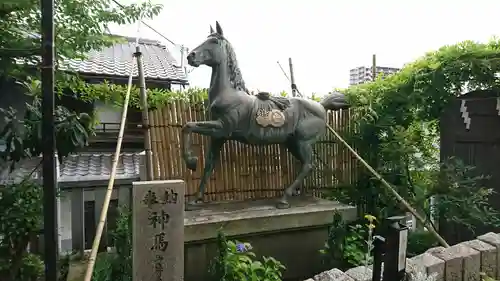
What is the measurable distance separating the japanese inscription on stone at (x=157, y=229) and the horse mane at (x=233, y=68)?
2206 millimetres

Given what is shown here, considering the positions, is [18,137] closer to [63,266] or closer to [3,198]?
[3,198]

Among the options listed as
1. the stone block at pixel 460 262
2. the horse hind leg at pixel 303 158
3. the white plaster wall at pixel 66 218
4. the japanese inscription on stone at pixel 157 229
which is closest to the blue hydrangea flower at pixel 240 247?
the japanese inscription on stone at pixel 157 229

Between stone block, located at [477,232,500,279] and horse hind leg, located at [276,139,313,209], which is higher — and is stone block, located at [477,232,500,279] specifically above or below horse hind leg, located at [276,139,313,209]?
below

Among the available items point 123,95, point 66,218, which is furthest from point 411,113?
point 66,218

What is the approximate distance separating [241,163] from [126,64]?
4066 mm

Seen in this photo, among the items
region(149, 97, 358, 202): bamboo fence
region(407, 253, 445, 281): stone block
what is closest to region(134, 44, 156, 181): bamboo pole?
region(149, 97, 358, 202): bamboo fence

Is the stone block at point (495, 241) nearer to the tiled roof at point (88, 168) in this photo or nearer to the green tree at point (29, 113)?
the green tree at point (29, 113)

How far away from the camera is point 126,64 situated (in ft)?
24.9

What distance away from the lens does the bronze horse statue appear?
4344 mm

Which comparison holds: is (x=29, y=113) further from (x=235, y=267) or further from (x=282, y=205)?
(x=282, y=205)

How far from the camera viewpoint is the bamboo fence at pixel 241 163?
4.66m

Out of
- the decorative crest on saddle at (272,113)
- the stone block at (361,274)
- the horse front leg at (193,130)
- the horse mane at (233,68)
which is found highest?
the horse mane at (233,68)

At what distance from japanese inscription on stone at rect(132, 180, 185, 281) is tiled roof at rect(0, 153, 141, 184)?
2921 millimetres

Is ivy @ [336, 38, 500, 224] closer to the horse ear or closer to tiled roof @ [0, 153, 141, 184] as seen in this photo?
the horse ear
